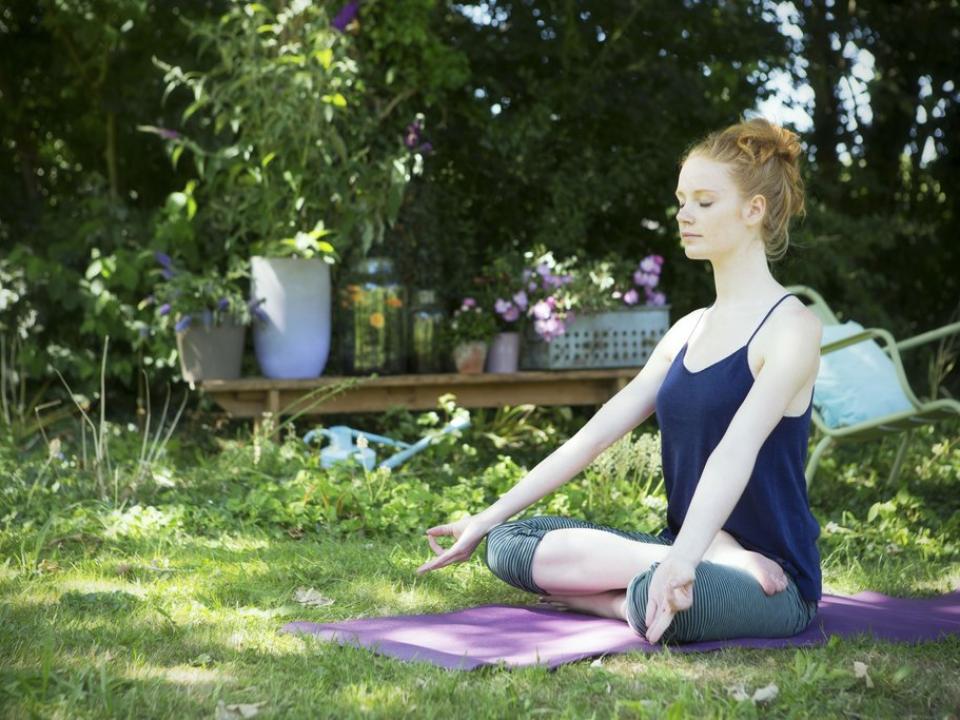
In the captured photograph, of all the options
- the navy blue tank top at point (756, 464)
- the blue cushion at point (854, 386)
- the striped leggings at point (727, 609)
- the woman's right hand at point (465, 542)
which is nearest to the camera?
the striped leggings at point (727, 609)

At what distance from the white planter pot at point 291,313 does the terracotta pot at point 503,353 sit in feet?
2.58

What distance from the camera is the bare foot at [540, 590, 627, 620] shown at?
2523 mm

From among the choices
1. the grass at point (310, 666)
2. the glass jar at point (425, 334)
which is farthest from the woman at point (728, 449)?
the glass jar at point (425, 334)

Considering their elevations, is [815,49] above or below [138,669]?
above

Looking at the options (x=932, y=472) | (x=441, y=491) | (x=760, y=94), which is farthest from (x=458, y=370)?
(x=760, y=94)

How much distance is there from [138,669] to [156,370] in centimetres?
392

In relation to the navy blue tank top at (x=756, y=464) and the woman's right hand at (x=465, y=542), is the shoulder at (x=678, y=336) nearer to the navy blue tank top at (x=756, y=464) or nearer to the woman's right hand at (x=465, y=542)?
the navy blue tank top at (x=756, y=464)

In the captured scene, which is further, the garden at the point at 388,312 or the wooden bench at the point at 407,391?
the wooden bench at the point at 407,391

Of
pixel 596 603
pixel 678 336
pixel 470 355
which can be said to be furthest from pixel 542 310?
pixel 596 603

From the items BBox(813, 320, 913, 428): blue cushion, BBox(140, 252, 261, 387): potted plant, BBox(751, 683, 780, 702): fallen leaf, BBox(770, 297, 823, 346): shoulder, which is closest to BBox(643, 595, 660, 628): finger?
BBox(751, 683, 780, 702): fallen leaf

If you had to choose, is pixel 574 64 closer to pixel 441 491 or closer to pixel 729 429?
pixel 441 491

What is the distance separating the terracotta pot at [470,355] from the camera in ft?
16.8

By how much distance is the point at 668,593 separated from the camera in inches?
85.4

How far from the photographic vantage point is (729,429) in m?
2.30
